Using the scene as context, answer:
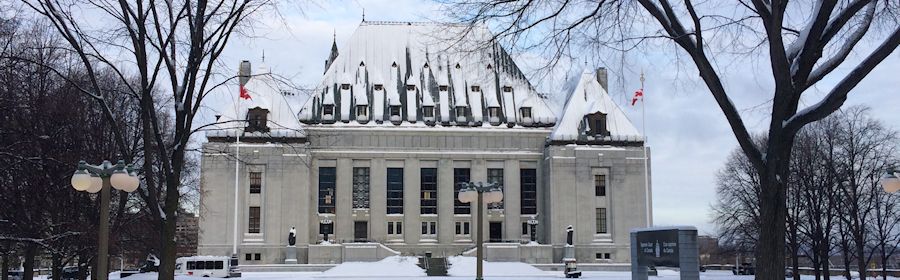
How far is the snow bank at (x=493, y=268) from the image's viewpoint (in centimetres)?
5809

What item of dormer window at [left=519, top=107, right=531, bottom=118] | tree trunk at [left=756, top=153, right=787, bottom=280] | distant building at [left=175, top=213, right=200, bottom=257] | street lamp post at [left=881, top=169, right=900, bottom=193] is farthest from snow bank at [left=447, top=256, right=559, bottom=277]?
tree trunk at [left=756, top=153, right=787, bottom=280]

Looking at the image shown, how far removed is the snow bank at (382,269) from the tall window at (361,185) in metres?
7.03

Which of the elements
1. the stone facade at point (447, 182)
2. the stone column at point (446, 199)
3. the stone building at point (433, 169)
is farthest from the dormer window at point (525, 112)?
the stone column at point (446, 199)

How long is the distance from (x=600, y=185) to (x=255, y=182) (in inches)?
1048

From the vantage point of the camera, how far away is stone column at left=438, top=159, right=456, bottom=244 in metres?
68.8

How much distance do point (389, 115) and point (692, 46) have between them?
2267 inches

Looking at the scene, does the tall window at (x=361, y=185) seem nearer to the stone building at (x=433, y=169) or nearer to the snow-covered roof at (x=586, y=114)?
the stone building at (x=433, y=169)

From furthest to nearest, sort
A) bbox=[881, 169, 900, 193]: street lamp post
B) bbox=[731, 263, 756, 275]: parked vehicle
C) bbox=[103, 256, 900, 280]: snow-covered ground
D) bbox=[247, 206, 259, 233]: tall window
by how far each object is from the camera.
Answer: bbox=[731, 263, 756, 275]: parked vehicle
bbox=[247, 206, 259, 233]: tall window
bbox=[103, 256, 900, 280]: snow-covered ground
bbox=[881, 169, 900, 193]: street lamp post

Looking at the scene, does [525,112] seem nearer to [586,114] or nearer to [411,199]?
[586,114]

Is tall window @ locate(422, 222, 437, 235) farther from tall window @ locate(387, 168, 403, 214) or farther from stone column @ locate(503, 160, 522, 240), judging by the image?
stone column @ locate(503, 160, 522, 240)

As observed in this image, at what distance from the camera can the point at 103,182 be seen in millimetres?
15078

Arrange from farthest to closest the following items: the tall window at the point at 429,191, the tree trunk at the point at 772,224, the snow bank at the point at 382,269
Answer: the tall window at the point at 429,191 < the snow bank at the point at 382,269 < the tree trunk at the point at 772,224

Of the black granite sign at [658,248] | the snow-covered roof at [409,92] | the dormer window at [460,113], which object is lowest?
the black granite sign at [658,248]

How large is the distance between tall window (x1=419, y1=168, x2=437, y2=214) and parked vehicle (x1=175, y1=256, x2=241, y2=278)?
56.5 feet
